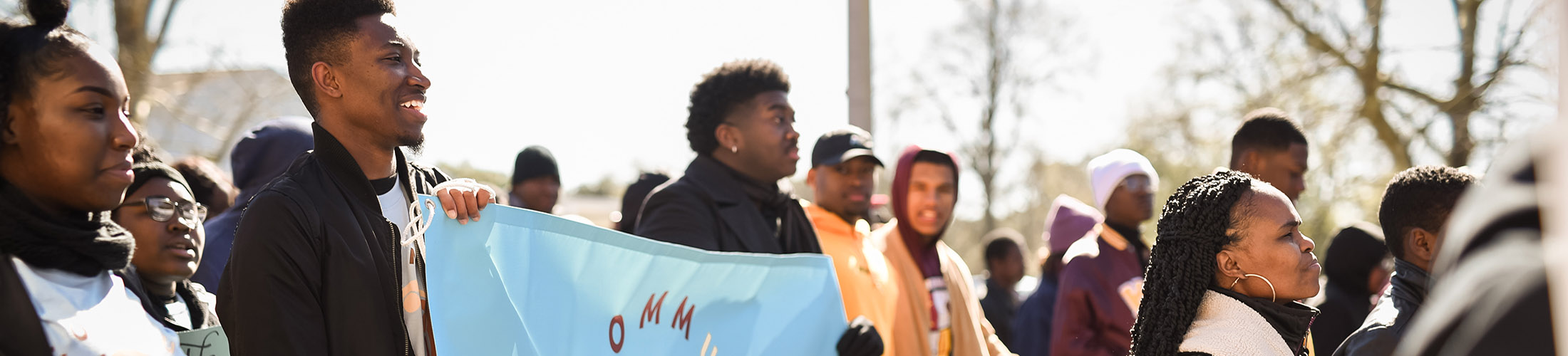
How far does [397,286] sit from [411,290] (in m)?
0.06

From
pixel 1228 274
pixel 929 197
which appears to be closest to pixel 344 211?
pixel 1228 274

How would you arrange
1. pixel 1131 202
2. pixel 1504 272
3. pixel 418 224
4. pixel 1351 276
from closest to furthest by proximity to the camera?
pixel 1504 272
pixel 418 224
pixel 1351 276
pixel 1131 202

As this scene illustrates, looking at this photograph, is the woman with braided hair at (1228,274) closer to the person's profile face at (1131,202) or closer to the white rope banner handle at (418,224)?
the white rope banner handle at (418,224)

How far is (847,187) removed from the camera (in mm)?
5070

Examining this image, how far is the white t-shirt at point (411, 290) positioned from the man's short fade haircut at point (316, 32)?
0.29 metres

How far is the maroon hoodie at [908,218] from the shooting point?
16.7ft

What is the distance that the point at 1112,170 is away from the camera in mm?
6090

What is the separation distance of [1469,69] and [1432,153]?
1161 millimetres

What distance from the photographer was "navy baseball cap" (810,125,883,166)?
504 cm

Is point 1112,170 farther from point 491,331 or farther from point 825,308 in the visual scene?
point 491,331

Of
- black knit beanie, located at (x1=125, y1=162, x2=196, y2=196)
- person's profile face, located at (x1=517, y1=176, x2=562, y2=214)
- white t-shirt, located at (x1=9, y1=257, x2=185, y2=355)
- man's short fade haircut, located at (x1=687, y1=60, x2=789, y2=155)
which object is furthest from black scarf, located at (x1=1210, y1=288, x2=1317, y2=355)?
person's profile face, located at (x1=517, y1=176, x2=562, y2=214)

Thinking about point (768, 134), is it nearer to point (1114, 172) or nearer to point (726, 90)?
point (726, 90)

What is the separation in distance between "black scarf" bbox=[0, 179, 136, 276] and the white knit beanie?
185 inches

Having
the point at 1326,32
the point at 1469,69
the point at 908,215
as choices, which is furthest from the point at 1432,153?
the point at 908,215
